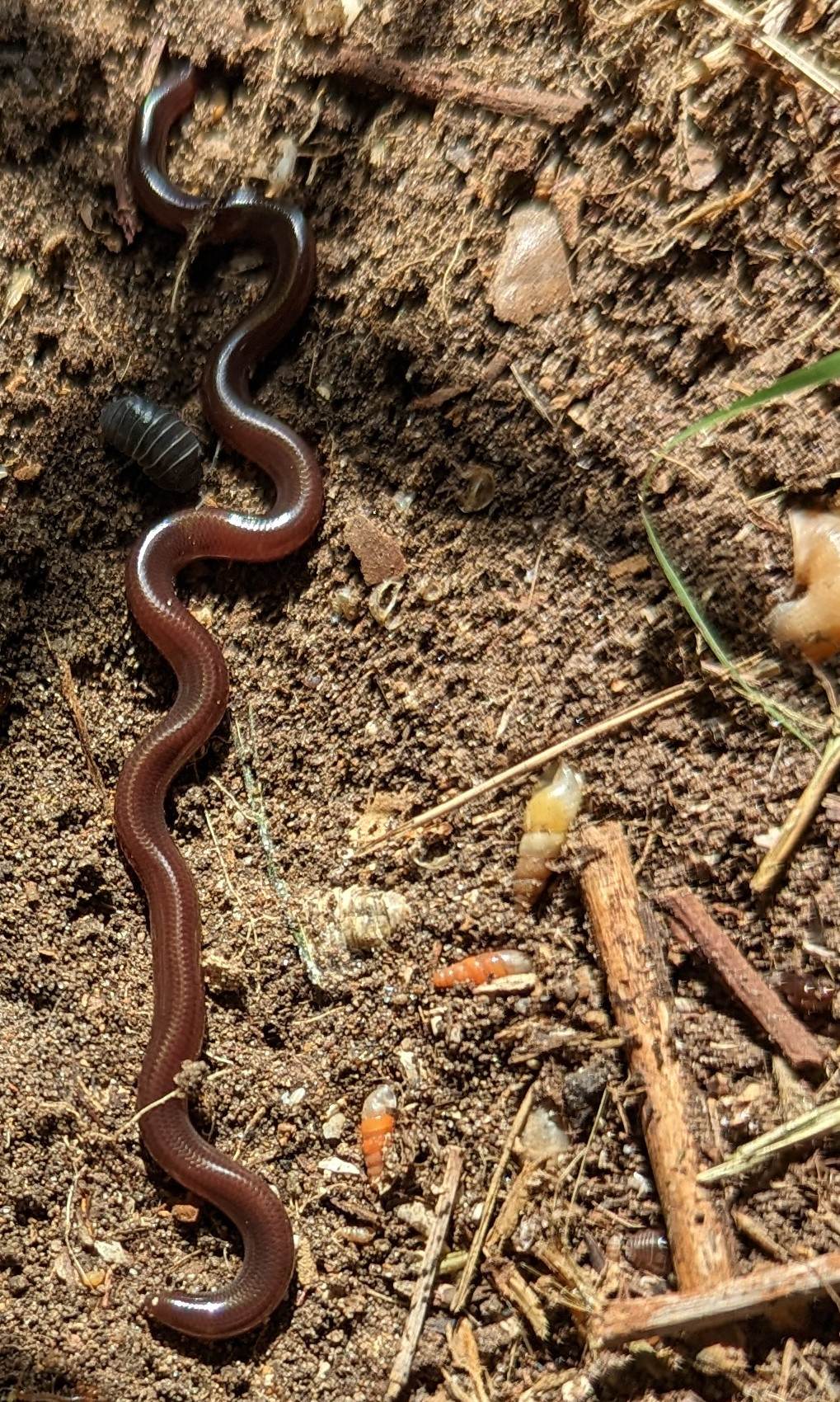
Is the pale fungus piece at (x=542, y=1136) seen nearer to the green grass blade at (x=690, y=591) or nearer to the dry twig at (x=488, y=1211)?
the dry twig at (x=488, y=1211)

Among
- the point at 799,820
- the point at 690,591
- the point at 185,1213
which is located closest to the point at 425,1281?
the point at 185,1213

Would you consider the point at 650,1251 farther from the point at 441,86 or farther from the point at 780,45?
the point at 441,86

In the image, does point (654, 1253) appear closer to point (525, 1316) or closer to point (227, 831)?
point (525, 1316)

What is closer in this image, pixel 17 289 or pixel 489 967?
pixel 489 967

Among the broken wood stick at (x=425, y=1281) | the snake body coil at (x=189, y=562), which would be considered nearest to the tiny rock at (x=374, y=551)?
the snake body coil at (x=189, y=562)

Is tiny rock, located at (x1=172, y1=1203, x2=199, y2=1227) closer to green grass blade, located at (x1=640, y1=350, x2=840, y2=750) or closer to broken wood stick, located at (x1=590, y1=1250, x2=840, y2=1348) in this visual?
broken wood stick, located at (x1=590, y1=1250, x2=840, y2=1348)

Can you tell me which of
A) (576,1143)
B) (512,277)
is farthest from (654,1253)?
(512,277)

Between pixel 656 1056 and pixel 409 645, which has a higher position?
pixel 409 645
